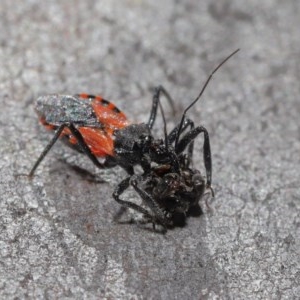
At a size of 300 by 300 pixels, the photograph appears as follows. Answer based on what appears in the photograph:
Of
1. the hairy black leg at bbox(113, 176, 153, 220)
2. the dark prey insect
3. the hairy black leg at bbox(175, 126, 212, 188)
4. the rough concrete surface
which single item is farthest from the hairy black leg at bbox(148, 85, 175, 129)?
the hairy black leg at bbox(113, 176, 153, 220)

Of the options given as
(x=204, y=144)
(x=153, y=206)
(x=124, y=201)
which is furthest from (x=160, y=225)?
(x=204, y=144)

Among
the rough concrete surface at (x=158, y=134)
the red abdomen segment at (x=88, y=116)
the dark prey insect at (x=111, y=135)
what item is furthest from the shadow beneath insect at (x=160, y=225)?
the red abdomen segment at (x=88, y=116)

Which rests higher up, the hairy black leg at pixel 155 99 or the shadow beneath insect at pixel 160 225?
the hairy black leg at pixel 155 99

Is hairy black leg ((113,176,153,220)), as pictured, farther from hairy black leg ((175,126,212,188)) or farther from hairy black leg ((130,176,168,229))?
hairy black leg ((175,126,212,188))

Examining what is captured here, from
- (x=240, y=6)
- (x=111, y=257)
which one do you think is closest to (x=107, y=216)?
(x=111, y=257)

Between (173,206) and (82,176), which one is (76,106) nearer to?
(82,176)

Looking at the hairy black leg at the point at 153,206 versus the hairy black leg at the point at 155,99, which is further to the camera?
the hairy black leg at the point at 155,99

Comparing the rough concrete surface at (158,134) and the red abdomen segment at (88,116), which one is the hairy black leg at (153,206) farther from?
the red abdomen segment at (88,116)
